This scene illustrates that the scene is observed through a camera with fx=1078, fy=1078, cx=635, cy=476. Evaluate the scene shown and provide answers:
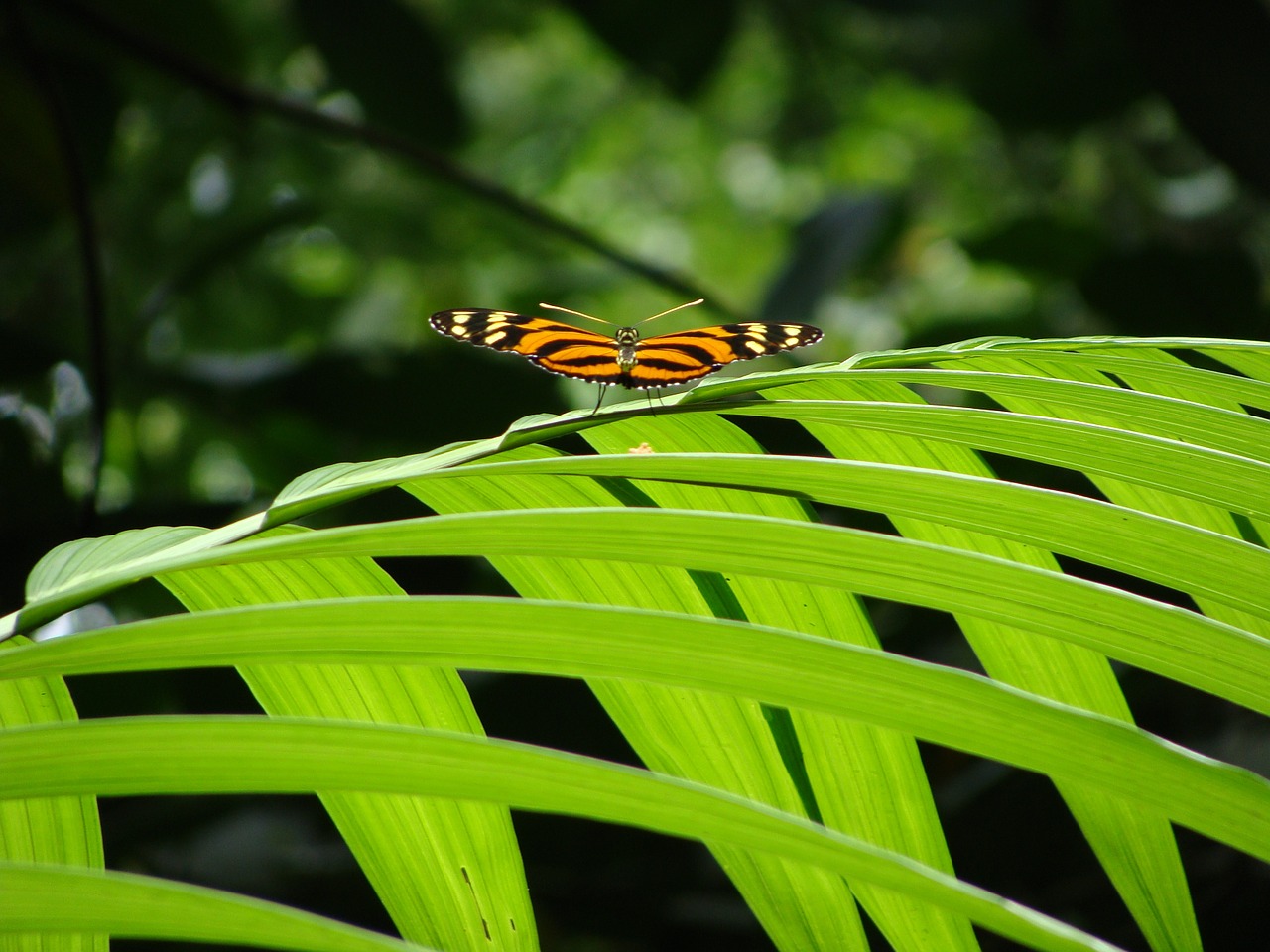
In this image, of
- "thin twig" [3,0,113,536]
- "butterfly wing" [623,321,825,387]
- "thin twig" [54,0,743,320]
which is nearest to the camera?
"butterfly wing" [623,321,825,387]

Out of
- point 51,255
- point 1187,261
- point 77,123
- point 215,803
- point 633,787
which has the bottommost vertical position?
point 633,787

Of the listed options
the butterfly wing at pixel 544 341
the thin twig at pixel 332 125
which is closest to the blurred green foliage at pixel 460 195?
the thin twig at pixel 332 125

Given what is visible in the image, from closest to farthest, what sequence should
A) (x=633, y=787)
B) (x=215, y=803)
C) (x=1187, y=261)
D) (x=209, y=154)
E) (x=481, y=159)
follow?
(x=633, y=787) → (x=215, y=803) → (x=1187, y=261) → (x=209, y=154) → (x=481, y=159)

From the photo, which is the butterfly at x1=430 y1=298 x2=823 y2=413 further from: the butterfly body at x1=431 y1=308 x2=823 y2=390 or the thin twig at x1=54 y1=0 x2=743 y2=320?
the thin twig at x1=54 y1=0 x2=743 y2=320

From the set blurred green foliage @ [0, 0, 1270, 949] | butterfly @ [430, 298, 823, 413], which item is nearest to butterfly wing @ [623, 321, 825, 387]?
butterfly @ [430, 298, 823, 413]

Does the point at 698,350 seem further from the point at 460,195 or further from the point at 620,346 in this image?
the point at 460,195

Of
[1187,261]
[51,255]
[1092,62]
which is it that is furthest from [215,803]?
[51,255]

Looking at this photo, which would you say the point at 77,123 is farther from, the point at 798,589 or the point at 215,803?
the point at 798,589
